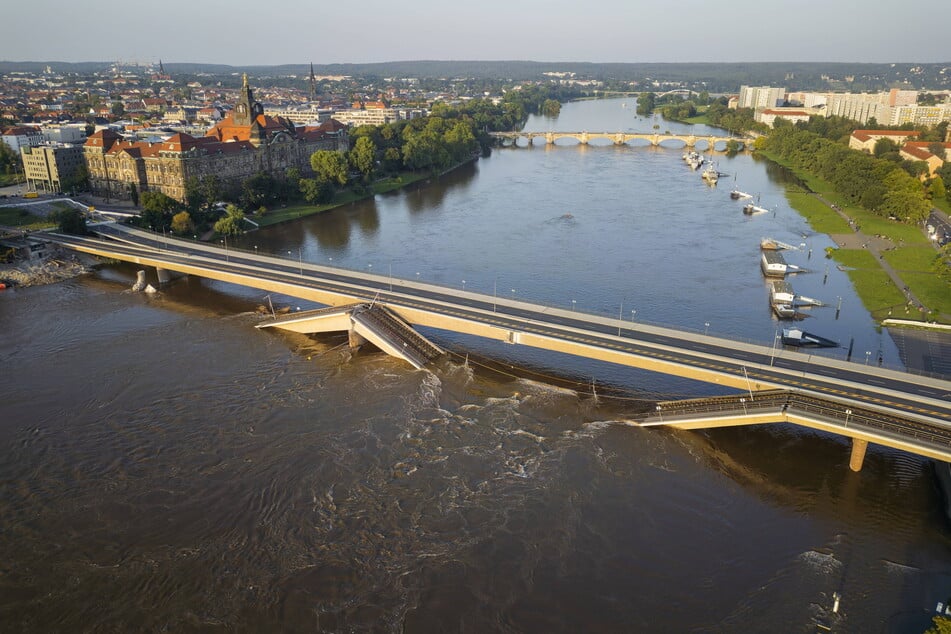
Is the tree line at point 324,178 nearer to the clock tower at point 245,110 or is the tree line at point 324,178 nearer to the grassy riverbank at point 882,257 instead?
the clock tower at point 245,110

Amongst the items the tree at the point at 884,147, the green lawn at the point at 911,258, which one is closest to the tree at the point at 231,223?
the green lawn at the point at 911,258

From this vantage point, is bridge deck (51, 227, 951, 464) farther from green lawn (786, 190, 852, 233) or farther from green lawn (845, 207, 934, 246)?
green lawn (786, 190, 852, 233)

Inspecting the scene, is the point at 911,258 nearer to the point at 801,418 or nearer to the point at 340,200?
the point at 801,418

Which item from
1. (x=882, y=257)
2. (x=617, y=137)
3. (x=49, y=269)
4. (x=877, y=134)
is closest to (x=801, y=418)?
(x=882, y=257)

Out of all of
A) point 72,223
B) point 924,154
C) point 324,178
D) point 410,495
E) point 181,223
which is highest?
point 924,154

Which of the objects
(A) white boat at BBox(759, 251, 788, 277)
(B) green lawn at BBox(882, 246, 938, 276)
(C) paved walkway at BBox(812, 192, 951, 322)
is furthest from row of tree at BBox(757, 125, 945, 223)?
(A) white boat at BBox(759, 251, 788, 277)

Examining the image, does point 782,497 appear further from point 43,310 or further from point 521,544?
point 43,310
